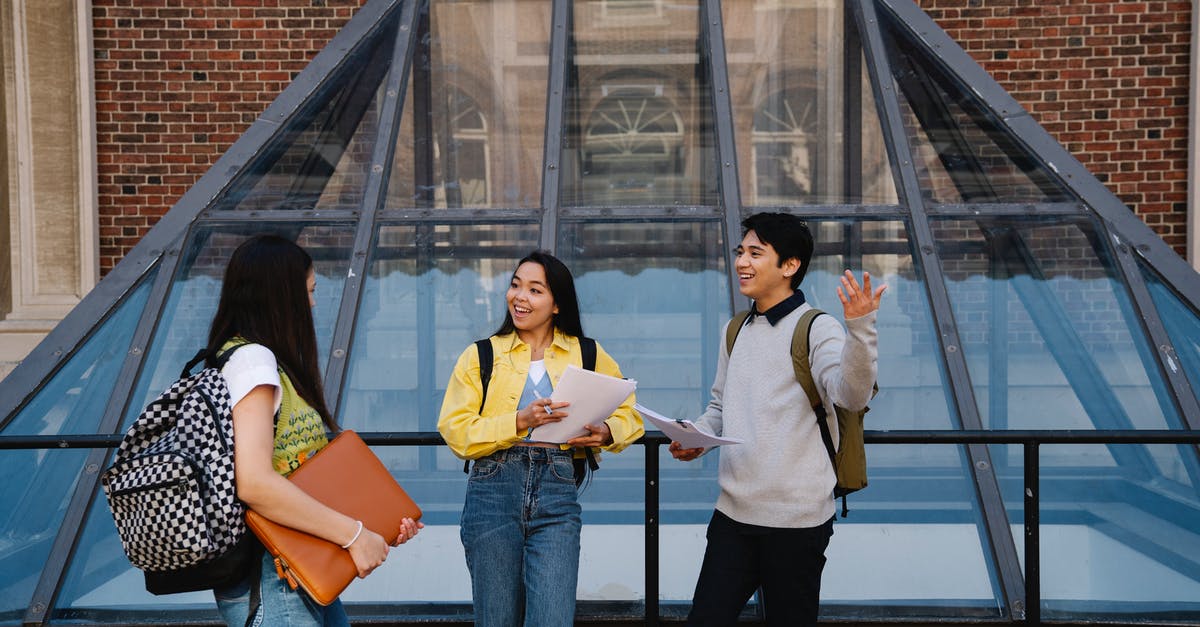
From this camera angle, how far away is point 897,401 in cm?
394

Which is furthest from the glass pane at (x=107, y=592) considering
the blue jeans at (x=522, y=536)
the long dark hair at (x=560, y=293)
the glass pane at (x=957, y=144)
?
the glass pane at (x=957, y=144)

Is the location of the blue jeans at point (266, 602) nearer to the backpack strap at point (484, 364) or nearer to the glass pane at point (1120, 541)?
the backpack strap at point (484, 364)

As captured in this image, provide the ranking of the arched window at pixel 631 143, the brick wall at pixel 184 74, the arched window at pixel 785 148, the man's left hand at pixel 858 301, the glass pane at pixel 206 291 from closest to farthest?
the man's left hand at pixel 858 301
the glass pane at pixel 206 291
the arched window at pixel 785 148
the arched window at pixel 631 143
the brick wall at pixel 184 74

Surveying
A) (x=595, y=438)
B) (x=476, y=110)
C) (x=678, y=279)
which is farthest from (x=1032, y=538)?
(x=476, y=110)

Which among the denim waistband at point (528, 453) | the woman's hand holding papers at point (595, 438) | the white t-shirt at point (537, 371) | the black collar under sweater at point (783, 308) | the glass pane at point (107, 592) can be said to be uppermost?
the black collar under sweater at point (783, 308)

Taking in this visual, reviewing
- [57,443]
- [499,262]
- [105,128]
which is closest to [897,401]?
[499,262]

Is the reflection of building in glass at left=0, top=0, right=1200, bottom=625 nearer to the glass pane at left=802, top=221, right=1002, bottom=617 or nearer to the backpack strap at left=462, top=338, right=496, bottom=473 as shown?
the glass pane at left=802, top=221, right=1002, bottom=617

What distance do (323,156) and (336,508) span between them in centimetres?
323

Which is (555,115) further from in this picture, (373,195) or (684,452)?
(684,452)

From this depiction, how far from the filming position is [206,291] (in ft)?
14.2

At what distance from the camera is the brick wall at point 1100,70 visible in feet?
24.0

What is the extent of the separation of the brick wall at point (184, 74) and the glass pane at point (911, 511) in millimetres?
4885

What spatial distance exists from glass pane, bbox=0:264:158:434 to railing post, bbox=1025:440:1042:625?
3197mm

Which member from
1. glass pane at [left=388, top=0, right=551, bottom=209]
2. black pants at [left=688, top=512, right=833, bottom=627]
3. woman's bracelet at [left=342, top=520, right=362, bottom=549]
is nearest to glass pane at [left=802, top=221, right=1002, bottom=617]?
black pants at [left=688, top=512, right=833, bottom=627]
